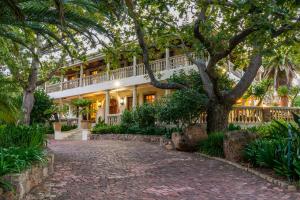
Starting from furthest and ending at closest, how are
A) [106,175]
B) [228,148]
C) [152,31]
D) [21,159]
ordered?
[152,31]
[228,148]
[106,175]
[21,159]

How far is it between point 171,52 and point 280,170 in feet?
60.9

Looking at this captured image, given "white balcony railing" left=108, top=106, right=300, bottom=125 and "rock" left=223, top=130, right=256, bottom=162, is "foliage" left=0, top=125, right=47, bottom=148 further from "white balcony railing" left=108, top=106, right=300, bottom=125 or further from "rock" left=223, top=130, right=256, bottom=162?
"white balcony railing" left=108, top=106, right=300, bottom=125

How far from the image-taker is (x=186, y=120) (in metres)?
15.8

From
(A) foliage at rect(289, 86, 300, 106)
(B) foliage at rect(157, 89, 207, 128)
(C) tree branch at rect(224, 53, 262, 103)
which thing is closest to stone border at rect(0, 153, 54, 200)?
(C) tree branch at rect(224, 53, 262, 103)

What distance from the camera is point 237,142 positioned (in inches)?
373

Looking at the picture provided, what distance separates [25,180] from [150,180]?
9.29 ft

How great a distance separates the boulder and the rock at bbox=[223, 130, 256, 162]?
278 cm

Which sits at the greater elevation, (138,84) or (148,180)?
(138,84)

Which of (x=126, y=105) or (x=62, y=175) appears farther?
(x=126, y=105)

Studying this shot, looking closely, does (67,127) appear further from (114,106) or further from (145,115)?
(145,115)

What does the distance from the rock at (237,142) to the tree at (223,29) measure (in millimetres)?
2352

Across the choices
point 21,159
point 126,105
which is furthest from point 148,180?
point 126,105

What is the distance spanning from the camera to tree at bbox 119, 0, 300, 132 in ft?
28.4

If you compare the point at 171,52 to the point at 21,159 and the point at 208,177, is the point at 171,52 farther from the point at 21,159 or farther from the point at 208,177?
the point at 21,159
